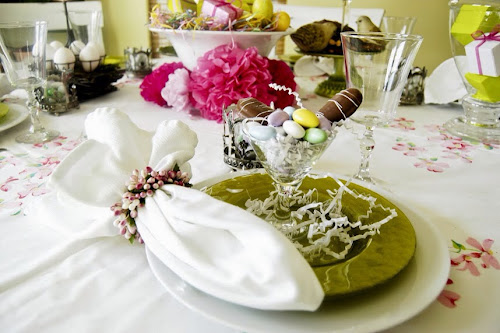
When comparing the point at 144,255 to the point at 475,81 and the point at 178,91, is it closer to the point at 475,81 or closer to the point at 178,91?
the point at 178,91

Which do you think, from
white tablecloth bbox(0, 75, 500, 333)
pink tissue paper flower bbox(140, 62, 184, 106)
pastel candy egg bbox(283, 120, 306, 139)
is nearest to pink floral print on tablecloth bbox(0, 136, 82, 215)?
white tablecloth bbox(0, 75, 500, 333)

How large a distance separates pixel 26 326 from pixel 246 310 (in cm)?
20

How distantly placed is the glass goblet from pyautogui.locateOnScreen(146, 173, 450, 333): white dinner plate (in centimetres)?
12

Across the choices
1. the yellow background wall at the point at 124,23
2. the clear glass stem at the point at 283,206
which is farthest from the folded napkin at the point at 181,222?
the yellow background wall at the point at 124,23

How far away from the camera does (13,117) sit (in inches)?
33.1

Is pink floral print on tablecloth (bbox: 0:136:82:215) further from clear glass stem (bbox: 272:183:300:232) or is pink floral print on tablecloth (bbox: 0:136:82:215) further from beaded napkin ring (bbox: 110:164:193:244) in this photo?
clear glass stem (bbox: 272:183:300:232)

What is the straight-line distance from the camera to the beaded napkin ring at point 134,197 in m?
0.42

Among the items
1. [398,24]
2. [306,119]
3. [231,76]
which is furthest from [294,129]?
[398,24]

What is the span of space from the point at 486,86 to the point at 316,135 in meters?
0.61

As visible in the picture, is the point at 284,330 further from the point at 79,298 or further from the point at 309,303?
the point at 79,298

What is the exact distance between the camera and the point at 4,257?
42 cm

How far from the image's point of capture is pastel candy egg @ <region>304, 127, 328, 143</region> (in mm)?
413

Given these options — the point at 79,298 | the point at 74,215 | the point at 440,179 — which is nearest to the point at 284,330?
the point at 79,298

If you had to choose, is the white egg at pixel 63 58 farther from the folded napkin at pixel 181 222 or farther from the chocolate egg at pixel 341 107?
the chocolate egg at pixel 341 107
